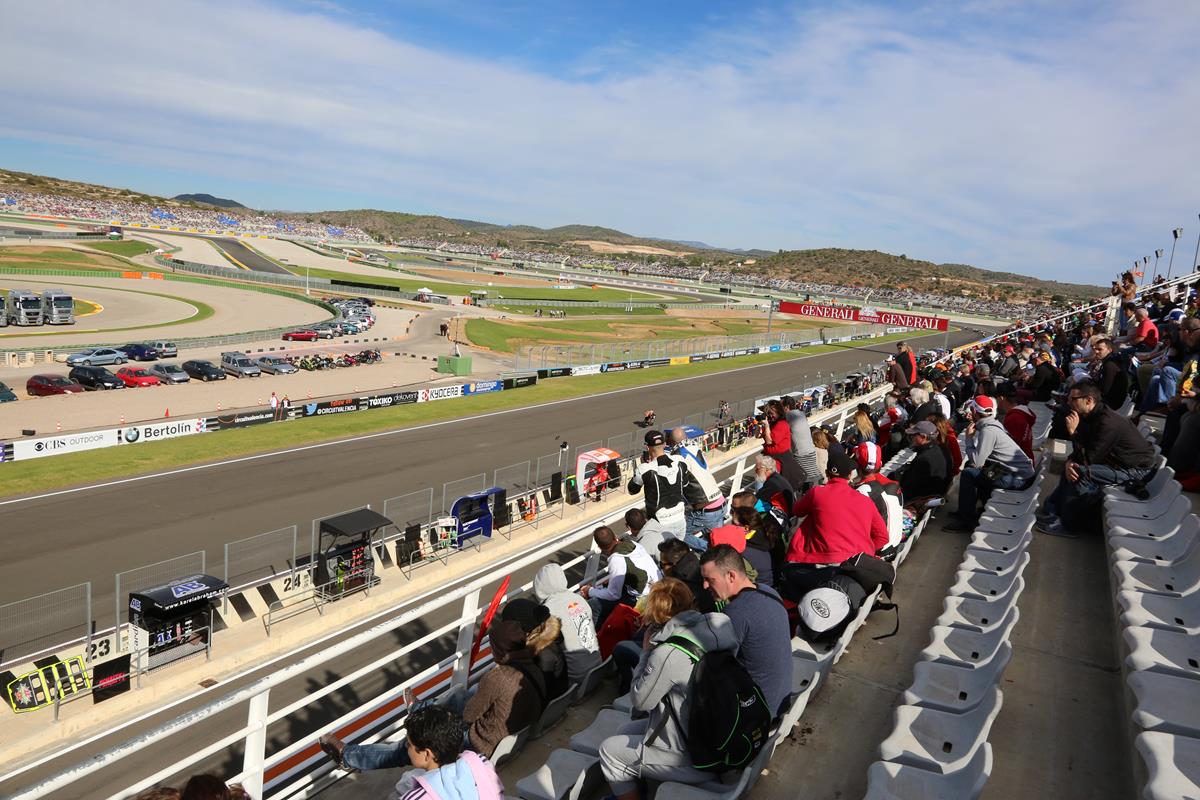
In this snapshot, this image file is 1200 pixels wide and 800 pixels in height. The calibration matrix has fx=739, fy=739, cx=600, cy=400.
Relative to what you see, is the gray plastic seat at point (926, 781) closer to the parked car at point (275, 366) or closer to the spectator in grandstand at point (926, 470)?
the spectator in grandstand at point (926, 470)

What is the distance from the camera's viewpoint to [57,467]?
2509cm

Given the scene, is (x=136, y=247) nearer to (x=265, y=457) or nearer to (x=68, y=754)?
(x=265, y=457)

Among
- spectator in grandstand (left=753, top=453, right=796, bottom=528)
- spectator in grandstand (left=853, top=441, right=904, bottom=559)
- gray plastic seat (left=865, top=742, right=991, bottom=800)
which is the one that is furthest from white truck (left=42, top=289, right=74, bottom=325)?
gray plastic seat (left=865, top=742, right=991, bottom=800)

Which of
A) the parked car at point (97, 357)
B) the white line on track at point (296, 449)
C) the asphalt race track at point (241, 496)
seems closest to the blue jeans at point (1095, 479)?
the asphalt race track at point (241, 496)

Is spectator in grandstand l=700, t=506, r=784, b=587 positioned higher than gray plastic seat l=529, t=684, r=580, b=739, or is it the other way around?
spectator in grandstand l=700, t=506, r=784, b=587

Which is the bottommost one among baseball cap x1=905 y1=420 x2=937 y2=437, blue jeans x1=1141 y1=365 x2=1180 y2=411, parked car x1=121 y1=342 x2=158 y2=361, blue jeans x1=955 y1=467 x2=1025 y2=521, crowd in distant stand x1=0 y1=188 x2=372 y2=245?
parked car x1=121 y1=342 x2=158 y2=361

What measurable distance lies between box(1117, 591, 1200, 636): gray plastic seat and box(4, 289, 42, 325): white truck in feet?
221

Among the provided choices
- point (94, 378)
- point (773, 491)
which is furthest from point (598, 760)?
point (94, 378)

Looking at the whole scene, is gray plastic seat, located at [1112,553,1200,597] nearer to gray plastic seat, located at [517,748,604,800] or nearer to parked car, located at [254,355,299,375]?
gray plastic seat, located at [517,748,604,800]

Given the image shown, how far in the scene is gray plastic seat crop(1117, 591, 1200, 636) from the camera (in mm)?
4789

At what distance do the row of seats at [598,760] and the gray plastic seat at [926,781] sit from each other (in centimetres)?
59

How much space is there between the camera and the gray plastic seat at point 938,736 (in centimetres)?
381

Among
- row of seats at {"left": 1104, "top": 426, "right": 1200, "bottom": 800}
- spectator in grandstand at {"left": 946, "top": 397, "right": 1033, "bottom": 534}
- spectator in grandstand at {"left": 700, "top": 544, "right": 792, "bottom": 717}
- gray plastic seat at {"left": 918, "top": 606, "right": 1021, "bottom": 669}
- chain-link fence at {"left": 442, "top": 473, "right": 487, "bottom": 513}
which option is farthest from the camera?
chain-link fence at {"left": 442, "top": 473, "right": 487, "bottom": 513}

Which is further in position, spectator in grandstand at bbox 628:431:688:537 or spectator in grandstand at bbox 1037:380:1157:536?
spectator in grandstand at bbox 628:431:688:537
